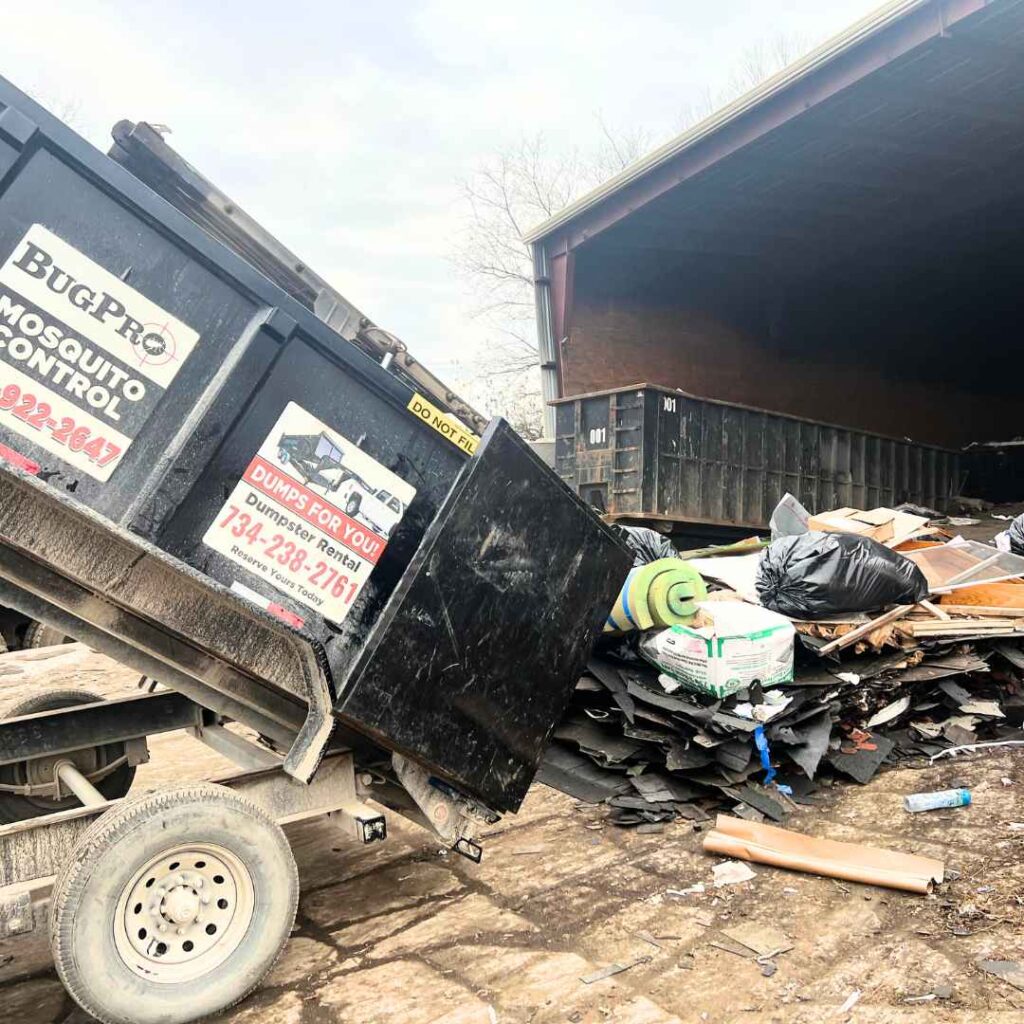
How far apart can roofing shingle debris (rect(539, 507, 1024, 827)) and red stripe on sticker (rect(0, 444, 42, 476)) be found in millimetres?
2622

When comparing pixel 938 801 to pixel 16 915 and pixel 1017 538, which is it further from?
pixel 16 915

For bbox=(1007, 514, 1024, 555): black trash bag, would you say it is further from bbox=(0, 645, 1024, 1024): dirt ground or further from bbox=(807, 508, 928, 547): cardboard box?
bbox=(0, 645, 1024, 1024): dirt ground

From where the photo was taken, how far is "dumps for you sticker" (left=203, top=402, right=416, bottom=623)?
274 centimetres

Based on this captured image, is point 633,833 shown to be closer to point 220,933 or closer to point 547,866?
point 547,866

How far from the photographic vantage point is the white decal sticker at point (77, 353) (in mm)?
2408

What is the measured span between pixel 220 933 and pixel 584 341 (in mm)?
9009

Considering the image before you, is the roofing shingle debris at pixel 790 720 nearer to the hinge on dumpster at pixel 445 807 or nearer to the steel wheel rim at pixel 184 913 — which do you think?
the hinge on dumpster at pixel 445 807

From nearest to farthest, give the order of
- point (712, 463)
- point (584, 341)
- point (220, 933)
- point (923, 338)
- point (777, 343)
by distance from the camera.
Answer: point (220, 933) < point (712, 463) < point (584, 341) < point (777, 343) < point (923, 338)

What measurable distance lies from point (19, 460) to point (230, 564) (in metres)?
0.65

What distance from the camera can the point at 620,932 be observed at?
3225mm

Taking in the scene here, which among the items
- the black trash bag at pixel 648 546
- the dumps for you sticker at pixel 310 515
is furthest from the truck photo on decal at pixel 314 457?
the black trash bag at pixel 648 546

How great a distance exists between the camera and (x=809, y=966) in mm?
2904

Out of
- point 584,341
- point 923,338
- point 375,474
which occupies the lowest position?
point 375,474

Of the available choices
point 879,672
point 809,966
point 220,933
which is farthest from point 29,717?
point 879,672
